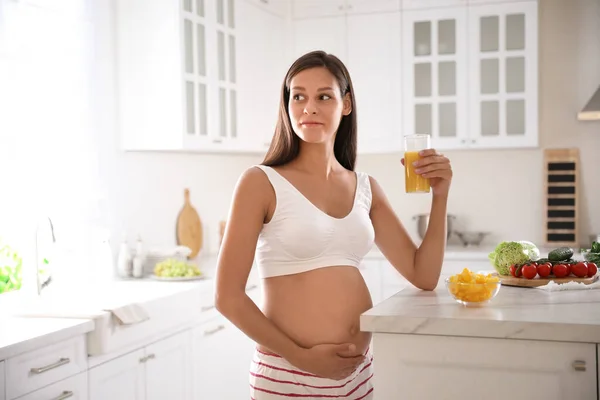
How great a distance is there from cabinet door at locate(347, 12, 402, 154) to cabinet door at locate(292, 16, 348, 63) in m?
0.06

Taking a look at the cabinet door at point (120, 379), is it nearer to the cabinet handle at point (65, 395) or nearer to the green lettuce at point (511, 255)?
the cabinet handle at point (65, 395)

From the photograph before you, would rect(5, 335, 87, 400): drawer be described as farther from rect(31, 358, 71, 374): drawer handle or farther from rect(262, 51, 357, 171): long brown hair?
rect(262, 51, 357, 171): long brown hair

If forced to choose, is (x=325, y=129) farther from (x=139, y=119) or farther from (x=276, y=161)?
(x=139, y=119)

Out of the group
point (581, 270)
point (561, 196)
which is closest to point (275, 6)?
point (561, 196)

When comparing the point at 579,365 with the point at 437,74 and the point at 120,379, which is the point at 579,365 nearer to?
the point at 120,379

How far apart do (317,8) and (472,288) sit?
349cm

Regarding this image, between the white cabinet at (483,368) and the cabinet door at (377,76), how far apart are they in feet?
10.4

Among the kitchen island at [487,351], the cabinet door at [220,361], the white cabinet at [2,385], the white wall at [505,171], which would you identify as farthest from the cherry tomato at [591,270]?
the white wall at [505,171]

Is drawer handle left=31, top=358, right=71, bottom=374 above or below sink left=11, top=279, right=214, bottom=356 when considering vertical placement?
below

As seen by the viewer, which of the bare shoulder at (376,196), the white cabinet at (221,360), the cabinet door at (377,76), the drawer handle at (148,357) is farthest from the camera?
the cabinet door at (377,76)

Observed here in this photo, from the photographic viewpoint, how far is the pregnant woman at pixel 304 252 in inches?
74.4

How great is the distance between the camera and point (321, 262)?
6.45ft

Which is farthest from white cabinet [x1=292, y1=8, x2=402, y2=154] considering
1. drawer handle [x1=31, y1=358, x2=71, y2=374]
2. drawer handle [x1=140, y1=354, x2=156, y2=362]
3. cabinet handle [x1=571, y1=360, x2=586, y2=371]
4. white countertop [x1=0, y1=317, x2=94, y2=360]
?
cabinet handle [x1=571, y1=360, x2=586, y2=371]

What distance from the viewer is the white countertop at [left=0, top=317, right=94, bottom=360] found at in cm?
232
